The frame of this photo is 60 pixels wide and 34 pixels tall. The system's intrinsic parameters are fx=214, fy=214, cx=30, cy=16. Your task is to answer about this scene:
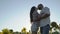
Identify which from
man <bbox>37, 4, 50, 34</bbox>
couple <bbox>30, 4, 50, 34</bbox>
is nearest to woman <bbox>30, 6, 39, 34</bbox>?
couple <bbox>30, 4, 50, 34</bbox>

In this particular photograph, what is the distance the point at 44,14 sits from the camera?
8.90 m

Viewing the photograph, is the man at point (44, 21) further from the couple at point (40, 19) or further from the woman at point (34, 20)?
the woman at point (34, 20)

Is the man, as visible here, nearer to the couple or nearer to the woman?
the couple

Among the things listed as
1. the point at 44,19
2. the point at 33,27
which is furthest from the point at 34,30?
the point at 44,19

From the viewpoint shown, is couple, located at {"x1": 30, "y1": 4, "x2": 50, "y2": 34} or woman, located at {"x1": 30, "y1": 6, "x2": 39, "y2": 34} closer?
couple, located at {"x1": 30, "y1": 4, "x2": 50, "y2": 34}

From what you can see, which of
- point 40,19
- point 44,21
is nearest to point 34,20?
point 40,19

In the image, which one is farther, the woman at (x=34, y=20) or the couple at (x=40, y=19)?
the woman at (x=34, y=20)

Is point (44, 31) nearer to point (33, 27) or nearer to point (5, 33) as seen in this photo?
point (33, 27)

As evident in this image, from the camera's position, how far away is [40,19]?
899 centimetres

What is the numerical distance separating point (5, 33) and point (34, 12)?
128 feet

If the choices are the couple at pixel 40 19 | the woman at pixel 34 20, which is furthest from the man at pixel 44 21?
the woman at pixel 34 20

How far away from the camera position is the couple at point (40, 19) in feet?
29.1

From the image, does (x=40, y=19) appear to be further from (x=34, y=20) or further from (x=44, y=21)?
(x=34, y=20)

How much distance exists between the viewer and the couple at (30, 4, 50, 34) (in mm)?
8875
